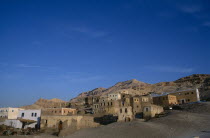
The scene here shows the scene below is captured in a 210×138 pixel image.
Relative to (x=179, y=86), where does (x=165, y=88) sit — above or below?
below

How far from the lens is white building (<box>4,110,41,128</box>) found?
1900 inches

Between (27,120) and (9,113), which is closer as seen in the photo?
(27,120)

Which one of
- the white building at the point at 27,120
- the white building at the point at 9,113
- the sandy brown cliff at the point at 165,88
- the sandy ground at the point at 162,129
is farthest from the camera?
the sandy brown cliff at the point at 165,88

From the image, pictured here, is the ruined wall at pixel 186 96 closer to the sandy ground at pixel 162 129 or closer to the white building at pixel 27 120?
the sandy ground at pixel 162 129

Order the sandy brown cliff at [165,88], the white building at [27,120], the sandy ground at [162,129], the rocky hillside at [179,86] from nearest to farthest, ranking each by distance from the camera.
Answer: the sandy ground at [162,129]
the white building at [27,120]
the sandy brown cliff at [165,88]
the rocky hillside at [179,86]

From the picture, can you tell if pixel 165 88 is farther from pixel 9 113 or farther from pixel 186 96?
pixel 9 113

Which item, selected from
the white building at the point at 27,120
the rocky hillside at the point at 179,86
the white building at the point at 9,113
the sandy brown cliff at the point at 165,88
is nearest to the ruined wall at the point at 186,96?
the sandy brown cliff at the point at 165,88

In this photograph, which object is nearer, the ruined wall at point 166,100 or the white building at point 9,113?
the ruined wall at point 166,100

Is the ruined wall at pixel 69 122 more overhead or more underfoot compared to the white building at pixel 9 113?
more underfoot

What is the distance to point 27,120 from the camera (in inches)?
1914

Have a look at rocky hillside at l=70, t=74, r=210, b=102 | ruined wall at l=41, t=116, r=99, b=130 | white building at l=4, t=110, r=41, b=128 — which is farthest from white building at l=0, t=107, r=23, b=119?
rocky hillside at l=70, t=74, r=210, b=102

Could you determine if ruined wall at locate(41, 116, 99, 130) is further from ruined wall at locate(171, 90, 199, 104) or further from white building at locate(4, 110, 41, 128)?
ruined wall at locate(171, 90, 199, 104)

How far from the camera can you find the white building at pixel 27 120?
158 feet

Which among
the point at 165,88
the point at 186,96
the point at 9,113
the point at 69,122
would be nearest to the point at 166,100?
the point at 186,96
